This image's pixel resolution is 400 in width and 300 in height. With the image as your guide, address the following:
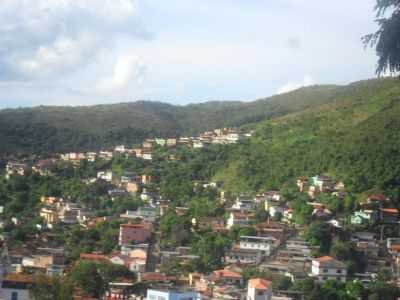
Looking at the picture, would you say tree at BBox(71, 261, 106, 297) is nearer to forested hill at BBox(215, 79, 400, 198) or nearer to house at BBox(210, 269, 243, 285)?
house at BBox(210, 269, 243, 285)

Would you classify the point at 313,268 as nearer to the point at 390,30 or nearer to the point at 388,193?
the point at 388,193

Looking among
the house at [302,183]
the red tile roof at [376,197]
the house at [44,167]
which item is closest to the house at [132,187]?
the house at [44,167]

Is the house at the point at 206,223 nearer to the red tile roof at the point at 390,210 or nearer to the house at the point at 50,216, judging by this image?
the red tile roof at the point at 390,210

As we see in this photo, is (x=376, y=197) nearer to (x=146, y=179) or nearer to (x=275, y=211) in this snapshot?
(x=275, y=211)

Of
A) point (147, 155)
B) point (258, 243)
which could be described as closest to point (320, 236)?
point (258, 243)

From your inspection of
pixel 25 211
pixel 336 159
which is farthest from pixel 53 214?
pixel 336 159

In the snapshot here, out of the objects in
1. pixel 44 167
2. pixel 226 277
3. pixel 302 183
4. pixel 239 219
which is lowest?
pixel 226 277
